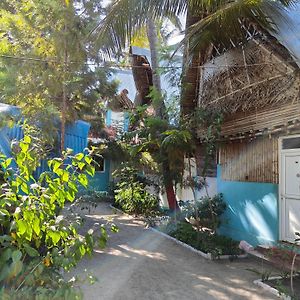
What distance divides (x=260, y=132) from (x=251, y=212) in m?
1.95

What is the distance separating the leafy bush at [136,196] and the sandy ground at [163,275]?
4000mm

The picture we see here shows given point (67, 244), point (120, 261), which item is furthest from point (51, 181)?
point (120, 261)

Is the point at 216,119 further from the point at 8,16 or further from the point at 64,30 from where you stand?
the point at 8,16

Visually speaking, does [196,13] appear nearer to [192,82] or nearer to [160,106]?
[192,82]

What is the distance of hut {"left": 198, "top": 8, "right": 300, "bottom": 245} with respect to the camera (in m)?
7.19

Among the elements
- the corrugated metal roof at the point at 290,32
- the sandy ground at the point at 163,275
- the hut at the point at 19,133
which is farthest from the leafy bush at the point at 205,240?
the corrugated metal roof at the point at 290,32

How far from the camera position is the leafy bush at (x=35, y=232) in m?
2.18

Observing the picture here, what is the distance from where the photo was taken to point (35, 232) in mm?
2293

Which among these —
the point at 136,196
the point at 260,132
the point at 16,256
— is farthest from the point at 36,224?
the point at 136,196

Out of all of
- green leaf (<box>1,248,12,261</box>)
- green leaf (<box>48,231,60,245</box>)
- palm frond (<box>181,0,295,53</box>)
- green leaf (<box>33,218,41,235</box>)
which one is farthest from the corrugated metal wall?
green leaf (<box>1,248,12,261</box>)

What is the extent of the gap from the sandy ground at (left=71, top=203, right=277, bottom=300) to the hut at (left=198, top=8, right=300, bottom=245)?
1241 millimetres

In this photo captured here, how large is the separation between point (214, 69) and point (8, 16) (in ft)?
16.7

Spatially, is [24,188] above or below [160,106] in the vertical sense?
below

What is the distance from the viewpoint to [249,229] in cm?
850
